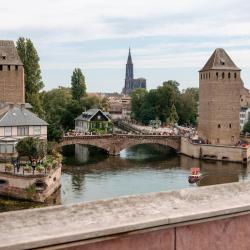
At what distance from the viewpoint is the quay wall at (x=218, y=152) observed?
41906 millimetres

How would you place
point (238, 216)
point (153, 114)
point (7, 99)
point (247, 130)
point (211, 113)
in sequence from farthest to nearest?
1. point (153, 114)
2. point (247, 130)
3. point (211, 113)
4. point (7, 99)
5. point (238, 216)

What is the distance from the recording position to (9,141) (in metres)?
31.9

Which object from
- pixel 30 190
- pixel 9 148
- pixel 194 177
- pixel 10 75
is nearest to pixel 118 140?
pixel 10 75

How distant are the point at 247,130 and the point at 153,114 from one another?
51.2 ft


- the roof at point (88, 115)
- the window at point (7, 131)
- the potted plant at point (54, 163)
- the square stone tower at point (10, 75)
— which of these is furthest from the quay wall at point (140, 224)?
the roof at point (88, 115)

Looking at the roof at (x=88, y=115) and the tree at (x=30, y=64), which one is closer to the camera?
the tree at (x=30, y=64)

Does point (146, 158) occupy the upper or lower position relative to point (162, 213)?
lower

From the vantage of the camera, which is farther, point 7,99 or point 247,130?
point 247,130

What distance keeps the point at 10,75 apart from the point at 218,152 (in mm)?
19234

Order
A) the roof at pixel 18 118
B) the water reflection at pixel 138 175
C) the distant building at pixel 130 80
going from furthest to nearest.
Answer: the distant building at pixel 130 80 < the roof at pixel 18 118 < the water reflection at pixel 138 175

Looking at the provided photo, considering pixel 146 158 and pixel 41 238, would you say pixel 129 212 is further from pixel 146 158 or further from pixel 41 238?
pixel 146 158

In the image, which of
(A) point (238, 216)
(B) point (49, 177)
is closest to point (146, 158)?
(B) point (49, 177)

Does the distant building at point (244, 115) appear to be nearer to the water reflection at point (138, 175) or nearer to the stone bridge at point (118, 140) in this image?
the stone bridge at point (118, 140)

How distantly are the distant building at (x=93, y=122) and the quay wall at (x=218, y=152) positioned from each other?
41.2 ft
